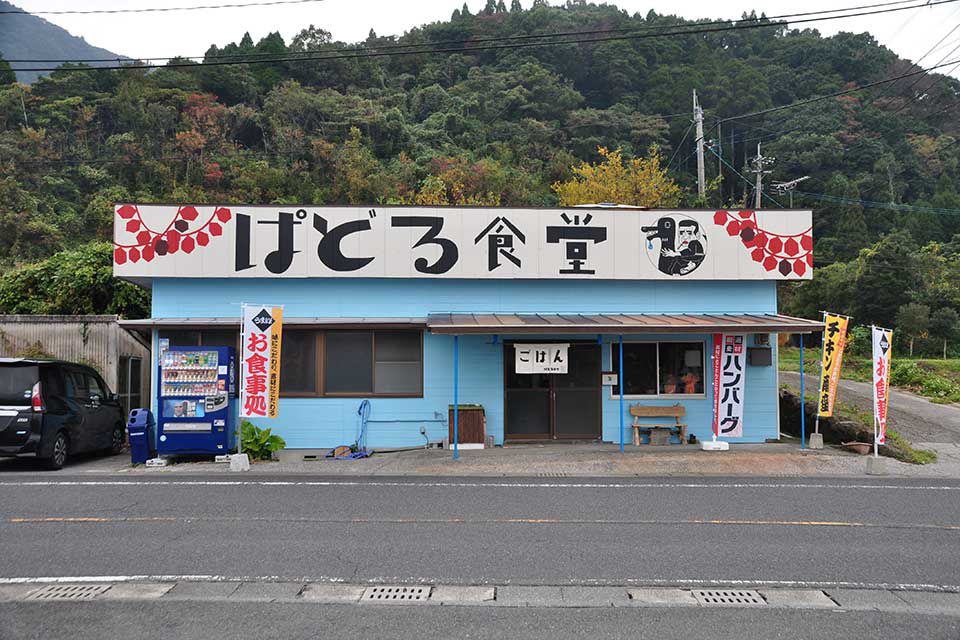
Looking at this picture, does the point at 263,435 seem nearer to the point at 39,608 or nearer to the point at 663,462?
the point at 663,462

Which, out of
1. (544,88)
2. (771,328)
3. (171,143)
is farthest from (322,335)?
(544,88)

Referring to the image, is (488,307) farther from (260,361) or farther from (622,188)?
(622,188)

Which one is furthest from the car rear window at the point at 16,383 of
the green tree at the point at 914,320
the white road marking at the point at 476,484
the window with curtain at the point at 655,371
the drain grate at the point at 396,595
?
the green tree at the point at 914,320

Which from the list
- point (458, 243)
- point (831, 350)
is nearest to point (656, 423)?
point (831, 350)

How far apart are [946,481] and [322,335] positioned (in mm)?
11742

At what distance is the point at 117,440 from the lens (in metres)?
15.4

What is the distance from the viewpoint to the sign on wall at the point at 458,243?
51.2 ft

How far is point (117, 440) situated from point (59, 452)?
2.51 metres

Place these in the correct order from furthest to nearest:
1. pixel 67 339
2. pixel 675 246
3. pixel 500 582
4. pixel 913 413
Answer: pixel 913 413 → pixel 67 339 → pixel 675 246 → pixel 500 582

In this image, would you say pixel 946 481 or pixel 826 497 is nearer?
pixel 826 497

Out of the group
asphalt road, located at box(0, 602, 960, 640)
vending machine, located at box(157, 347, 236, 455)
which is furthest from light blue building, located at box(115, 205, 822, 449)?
asphalt road, located at box(0, 602, 960, 640)

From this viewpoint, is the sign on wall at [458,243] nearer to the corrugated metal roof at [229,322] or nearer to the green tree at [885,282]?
the corrugated metal roof at [229,322]

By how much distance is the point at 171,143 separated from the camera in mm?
50844

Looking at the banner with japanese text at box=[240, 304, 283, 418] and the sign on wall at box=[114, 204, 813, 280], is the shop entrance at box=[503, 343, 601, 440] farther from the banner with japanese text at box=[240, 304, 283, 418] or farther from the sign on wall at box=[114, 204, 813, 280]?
the banner with japanese text at box=[240, 304, 283, 418]
